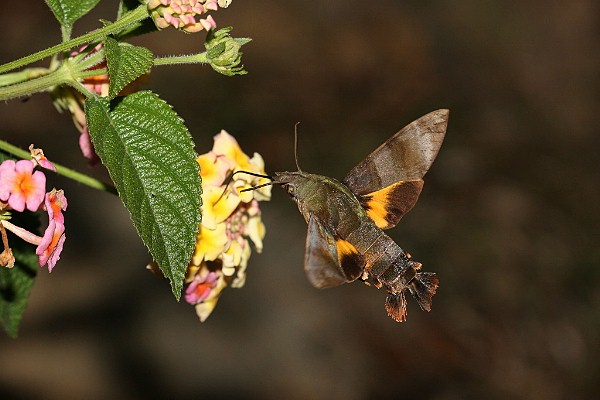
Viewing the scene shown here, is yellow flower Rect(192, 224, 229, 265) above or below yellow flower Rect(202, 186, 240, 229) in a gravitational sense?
below

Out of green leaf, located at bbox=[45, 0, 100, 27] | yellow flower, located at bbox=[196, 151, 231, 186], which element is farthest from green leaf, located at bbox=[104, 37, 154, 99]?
yellow flower, located at bbox=[196, 151, 231, 186]

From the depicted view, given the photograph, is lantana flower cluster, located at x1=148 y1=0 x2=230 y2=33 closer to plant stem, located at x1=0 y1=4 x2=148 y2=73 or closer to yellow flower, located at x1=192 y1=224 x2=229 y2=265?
plant stem, located at x1=0 y1=4 x2=148 y2=73

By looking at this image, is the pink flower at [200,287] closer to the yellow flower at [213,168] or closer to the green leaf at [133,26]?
the yellow flower at [213,168]

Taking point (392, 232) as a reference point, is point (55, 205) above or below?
above

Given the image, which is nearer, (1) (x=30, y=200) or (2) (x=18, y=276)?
(1) (x=30, y=200)

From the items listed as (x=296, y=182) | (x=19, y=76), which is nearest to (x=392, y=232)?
(x=296, y=182)

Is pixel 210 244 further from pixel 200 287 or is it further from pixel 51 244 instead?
pixel 51 244

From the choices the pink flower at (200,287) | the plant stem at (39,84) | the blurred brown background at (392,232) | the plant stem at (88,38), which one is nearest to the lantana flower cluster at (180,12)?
the plant stem at (88,38)
